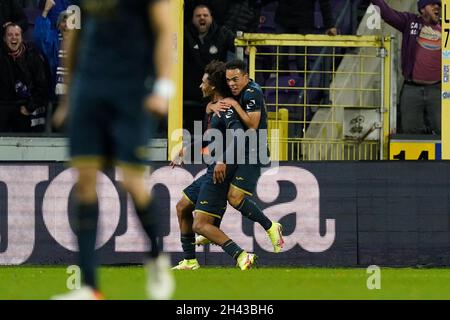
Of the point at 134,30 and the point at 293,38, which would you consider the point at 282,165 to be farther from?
the point at 134,30

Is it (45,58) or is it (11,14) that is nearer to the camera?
(45,58)

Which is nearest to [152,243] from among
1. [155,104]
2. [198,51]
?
[155,104]

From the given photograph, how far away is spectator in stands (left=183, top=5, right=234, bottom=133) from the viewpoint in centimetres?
1839

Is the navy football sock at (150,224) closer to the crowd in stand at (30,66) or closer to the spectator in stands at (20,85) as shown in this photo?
the crowd in stand at (30,66)

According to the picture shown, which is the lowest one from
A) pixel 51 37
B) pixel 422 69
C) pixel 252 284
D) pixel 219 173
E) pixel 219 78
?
pixel 252 284

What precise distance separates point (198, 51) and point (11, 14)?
256cm

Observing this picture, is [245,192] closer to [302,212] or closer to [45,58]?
[302,212]

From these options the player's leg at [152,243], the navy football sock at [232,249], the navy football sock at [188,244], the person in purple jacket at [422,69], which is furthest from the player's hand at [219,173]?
the player's leg at [152,243]

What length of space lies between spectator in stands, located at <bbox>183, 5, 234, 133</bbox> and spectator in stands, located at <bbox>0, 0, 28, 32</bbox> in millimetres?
2212

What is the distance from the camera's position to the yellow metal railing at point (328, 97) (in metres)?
17.9

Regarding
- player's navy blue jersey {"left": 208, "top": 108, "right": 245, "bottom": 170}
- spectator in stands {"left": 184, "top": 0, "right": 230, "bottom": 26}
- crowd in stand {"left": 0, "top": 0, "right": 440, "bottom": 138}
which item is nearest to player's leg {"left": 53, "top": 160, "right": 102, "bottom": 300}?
player's navy blue jersey {"left": 208, "top": 108, "right": 245, "bottom": 170}

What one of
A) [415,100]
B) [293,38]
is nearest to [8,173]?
[293,38]

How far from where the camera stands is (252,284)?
11.5 metres
